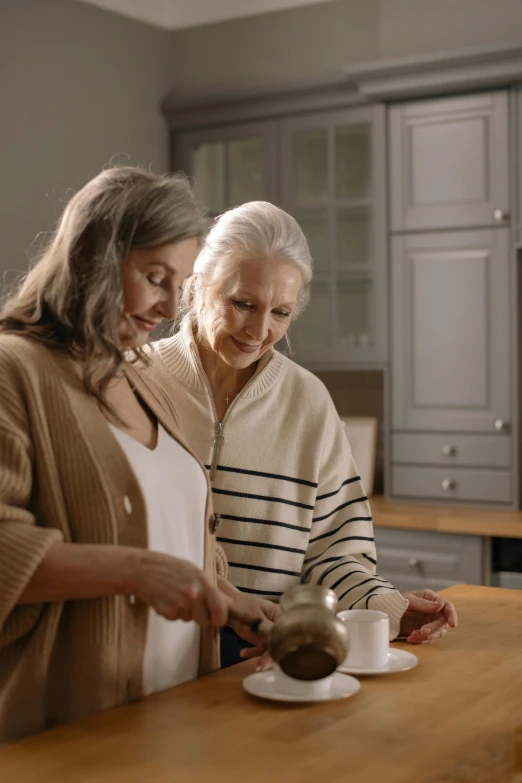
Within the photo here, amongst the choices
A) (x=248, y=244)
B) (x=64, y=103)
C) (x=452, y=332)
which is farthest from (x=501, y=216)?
(x=248, y=244)

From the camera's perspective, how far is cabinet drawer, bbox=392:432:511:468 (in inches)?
141

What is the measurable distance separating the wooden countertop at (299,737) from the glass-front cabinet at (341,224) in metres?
2.39

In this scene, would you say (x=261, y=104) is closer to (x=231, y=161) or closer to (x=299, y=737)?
(x=231, y=161)

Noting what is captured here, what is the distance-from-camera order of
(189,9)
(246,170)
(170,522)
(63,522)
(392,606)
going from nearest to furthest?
(63,522)
(170,522)
(392,606)
(246,170)
(189,9)

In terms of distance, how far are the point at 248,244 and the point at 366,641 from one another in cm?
76

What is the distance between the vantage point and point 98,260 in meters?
1.39

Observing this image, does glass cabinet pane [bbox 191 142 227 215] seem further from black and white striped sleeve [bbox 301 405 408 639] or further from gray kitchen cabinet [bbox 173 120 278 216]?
black and white striped sleeve [bbox 301 405 408 639]

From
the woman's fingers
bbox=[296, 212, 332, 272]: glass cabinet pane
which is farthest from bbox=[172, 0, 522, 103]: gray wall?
the woman's fingers

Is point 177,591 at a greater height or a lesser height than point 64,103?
lesser

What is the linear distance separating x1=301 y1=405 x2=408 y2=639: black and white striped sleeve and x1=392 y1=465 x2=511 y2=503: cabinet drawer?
172cm

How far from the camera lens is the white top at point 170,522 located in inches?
56.1

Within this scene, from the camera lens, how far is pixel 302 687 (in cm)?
138

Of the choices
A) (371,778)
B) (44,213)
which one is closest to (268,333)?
(371,778)

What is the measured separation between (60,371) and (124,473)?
163 millimetres
